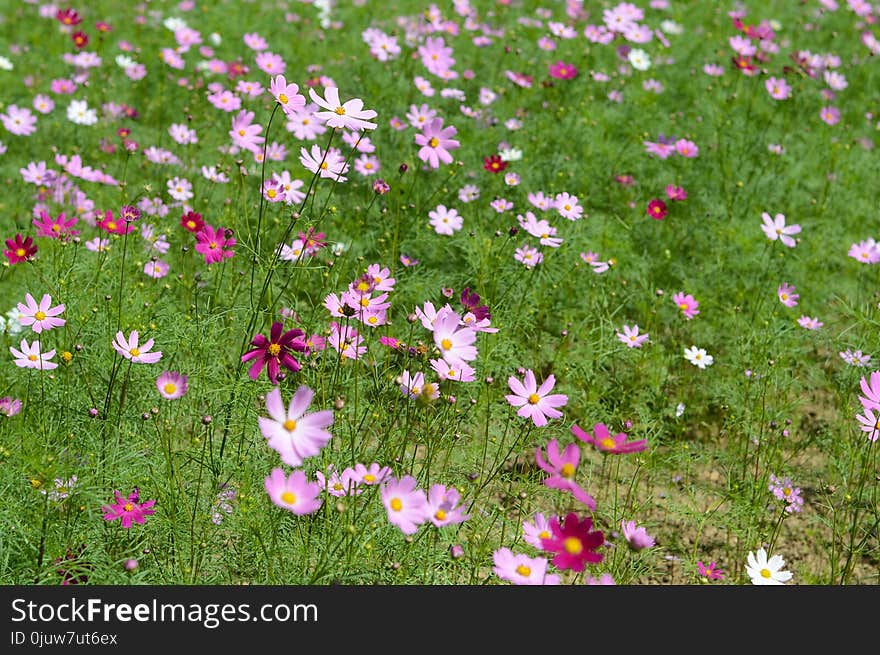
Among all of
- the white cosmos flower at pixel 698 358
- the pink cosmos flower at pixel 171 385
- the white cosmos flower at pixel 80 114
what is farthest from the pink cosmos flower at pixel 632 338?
the white cosmos flower at pixel 80 114

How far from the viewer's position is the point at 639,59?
4.53 metres

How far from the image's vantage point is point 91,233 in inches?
120

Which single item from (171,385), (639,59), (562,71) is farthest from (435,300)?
(639,59)

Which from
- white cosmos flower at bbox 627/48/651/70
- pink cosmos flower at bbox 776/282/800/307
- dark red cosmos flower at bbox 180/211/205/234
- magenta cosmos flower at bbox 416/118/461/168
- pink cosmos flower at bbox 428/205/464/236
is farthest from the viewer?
white cosmos flower at bbox 627/48/651/70

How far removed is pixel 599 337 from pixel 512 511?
90cm

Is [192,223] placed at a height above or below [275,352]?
above

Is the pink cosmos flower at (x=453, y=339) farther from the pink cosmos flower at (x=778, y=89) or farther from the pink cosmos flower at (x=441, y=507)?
the pink cosmos flower at (x=778, y=89)

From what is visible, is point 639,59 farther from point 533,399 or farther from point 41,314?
point 41,314

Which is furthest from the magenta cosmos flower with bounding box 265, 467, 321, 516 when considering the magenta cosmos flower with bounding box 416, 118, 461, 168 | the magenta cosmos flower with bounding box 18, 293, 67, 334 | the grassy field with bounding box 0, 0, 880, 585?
the magenta cosmos flower with bounding box 416, 118, 461, 168

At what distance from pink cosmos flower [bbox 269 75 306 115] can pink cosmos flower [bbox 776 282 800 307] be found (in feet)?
6.63

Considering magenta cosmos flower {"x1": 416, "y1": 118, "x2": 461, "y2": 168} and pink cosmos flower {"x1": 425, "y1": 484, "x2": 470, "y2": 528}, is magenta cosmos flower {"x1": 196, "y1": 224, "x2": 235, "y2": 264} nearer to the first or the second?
magenta cosmos flower {"x1": 416, "y1": 118, "x2": 461, "y2": 168}

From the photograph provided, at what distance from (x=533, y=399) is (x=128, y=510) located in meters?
0.93

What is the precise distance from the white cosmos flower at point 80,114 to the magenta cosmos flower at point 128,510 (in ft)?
8.18

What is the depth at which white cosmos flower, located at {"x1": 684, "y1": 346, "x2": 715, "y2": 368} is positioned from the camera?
2736mm
